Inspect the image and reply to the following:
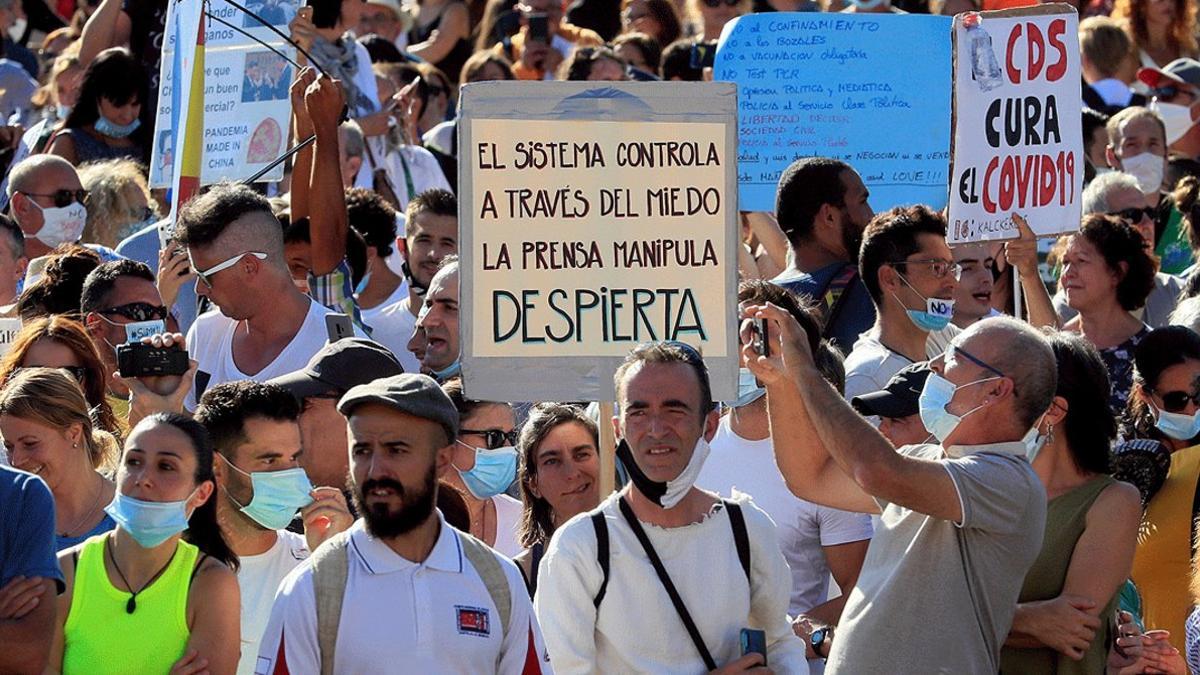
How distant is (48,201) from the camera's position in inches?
373

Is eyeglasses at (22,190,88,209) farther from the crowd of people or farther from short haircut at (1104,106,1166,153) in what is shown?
short haircut at (1104,106,1166,153)

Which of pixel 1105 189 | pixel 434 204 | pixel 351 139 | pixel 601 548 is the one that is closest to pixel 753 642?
pixel 601 548

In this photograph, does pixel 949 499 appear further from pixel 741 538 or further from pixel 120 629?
pixel 120 629

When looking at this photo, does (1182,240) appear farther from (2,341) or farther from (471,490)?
(2,341)

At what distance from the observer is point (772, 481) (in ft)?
20.6

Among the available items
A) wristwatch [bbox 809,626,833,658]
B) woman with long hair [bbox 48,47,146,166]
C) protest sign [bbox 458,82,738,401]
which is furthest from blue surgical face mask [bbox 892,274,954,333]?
woman with long hair [bbox 48,47,146,166]

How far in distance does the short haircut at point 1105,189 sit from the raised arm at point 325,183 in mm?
3928

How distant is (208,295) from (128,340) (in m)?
0.64

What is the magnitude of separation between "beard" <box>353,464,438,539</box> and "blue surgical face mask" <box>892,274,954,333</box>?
2.95 meters

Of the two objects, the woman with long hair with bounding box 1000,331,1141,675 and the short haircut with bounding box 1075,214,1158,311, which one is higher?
the short haircut with bounding box 1075,214,1158,311

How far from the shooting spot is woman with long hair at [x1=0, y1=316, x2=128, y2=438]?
6.79m

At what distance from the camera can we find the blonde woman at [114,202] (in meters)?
9.85

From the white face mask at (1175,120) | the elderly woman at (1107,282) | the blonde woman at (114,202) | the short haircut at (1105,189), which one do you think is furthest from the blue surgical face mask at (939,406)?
the white face mask at (1175,120)

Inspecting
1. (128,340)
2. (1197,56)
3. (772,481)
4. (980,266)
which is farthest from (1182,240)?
(128,340)
